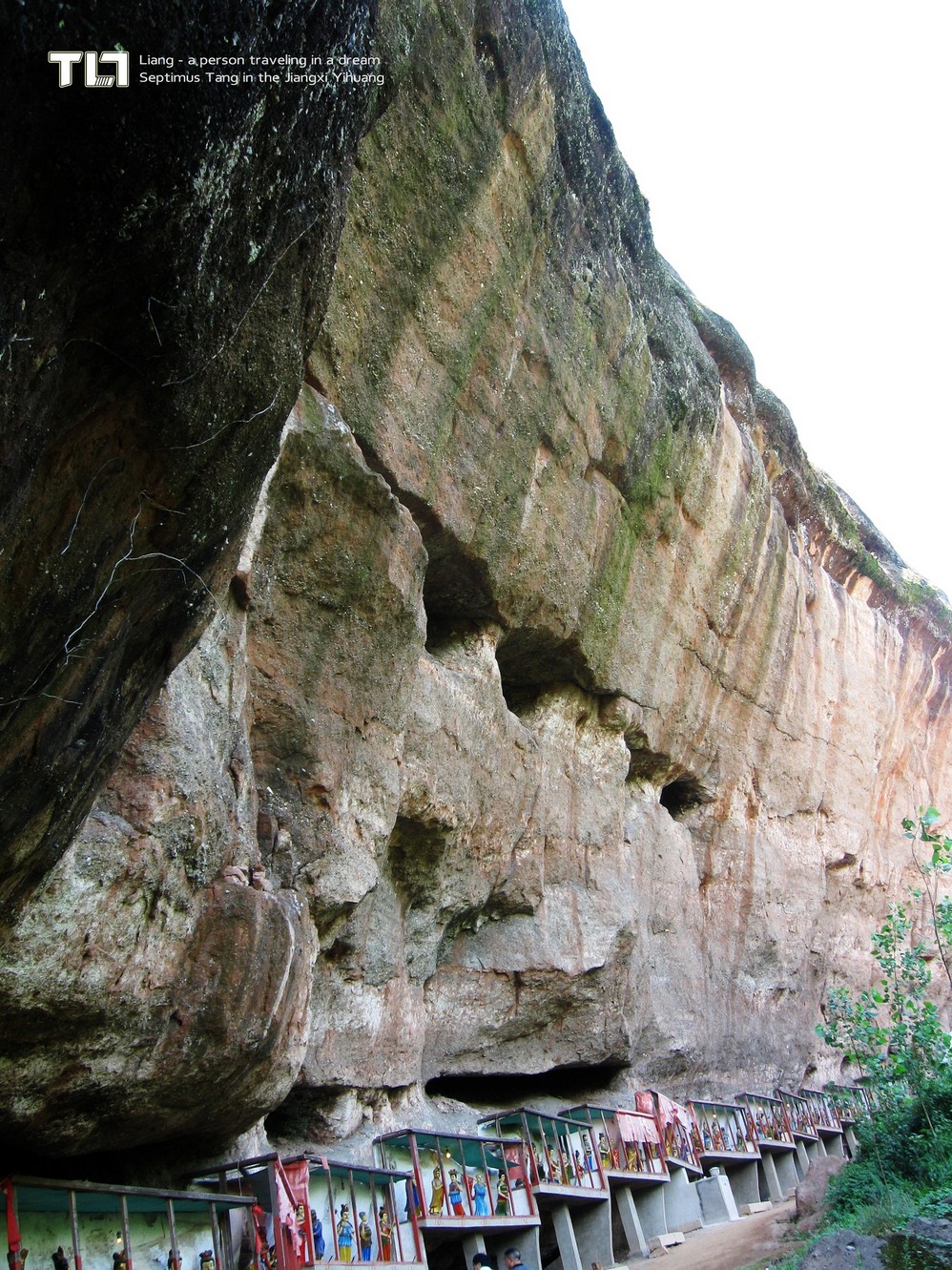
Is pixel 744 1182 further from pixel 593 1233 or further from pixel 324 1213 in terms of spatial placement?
pixel 324 1213

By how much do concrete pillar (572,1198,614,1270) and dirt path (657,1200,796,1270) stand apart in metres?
0.75

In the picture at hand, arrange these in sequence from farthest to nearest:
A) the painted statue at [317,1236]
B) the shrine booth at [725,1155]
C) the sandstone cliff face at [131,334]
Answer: the shrine booth at [725,1155], the painted statue at [317,1236], the sandstone cliff face at [131,334]

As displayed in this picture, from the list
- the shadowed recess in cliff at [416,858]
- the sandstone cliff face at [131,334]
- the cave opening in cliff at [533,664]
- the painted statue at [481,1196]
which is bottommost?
the painted statue at [481,1196]

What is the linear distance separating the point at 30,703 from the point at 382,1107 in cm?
777

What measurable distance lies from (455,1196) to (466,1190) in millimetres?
183

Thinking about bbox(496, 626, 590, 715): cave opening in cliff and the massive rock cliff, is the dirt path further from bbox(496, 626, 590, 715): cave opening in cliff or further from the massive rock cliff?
bbox(496, 626, 590, 715): cave opening in cliff

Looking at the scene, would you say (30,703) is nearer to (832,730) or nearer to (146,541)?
(146,541)

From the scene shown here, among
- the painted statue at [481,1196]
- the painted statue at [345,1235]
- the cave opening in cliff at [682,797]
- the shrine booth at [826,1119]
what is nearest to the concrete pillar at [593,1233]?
the painted statue at [481,1196]

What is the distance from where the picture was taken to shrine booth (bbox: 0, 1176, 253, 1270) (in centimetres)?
622

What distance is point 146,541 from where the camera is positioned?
14.4 ft

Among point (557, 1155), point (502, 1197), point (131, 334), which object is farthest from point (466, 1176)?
point (131, 334)

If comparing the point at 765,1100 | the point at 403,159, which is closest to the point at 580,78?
the point at 403,159

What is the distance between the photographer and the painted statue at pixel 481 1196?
10.5 meters

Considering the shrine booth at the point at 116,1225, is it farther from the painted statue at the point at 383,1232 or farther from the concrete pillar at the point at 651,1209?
the concrete pillar at the point at 651,1209
